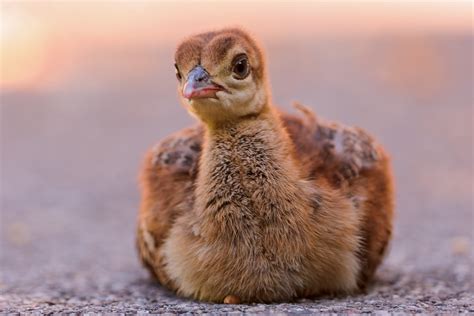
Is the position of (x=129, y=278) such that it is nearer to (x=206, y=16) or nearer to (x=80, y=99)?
(x=80, y=99)

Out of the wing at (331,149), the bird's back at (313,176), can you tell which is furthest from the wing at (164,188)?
the wing at (331,149)

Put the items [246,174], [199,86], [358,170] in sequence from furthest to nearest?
1. [358,170]
2. [246,174]
3. [199,86]

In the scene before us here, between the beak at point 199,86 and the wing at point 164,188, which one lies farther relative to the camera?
the wing at point 164,188

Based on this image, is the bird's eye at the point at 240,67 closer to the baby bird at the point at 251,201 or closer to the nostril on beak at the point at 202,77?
the baby bird at the point at 251,201

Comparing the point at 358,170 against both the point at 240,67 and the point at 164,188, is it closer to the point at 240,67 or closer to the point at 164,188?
the point at 240,67

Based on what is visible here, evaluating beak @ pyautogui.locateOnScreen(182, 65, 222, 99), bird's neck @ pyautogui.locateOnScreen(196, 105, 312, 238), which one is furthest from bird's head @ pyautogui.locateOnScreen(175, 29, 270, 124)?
bird's neck @ pyautogui.locateOnScreen(196, 105, 312, 238)

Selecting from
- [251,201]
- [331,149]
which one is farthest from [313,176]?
[251,201]
